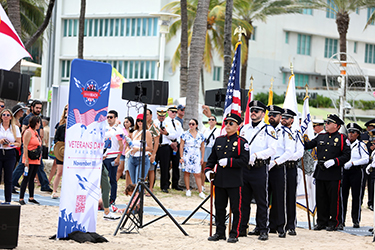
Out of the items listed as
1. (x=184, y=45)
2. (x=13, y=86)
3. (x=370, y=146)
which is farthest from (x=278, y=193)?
(x=184, y=45)

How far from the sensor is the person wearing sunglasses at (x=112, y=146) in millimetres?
10504

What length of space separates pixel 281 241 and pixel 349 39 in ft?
151

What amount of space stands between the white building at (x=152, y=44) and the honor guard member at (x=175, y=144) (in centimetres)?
2534

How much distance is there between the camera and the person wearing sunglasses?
1050cm

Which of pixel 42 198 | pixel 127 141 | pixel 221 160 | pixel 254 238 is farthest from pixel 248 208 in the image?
pixel 42 198

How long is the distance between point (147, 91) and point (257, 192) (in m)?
2.52

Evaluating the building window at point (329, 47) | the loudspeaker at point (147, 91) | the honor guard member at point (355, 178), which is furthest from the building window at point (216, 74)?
the loudspeaker at point (147, 91)

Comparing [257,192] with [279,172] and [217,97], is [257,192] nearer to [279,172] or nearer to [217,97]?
[279,172]

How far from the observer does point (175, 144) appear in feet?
47.2

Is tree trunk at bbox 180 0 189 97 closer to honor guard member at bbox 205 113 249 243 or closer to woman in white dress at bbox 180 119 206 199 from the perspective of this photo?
woman in white dress at bbox 180 119 206 199

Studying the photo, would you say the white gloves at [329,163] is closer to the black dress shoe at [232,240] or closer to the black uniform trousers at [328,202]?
the black uniform trousers at [328,202]

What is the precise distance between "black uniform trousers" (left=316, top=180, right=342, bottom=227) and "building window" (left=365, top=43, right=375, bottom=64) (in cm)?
4601

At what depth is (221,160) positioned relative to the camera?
8.15 m

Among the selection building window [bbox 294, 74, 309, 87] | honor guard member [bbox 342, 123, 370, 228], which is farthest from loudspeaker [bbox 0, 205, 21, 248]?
building window [bbox 294, 74, 309, 87]
